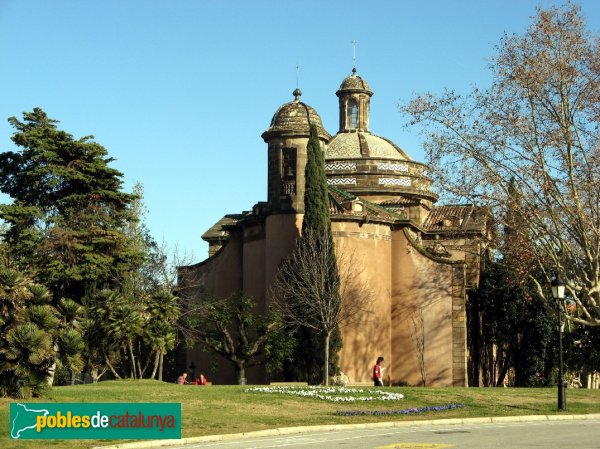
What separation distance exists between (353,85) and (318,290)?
24.4 m

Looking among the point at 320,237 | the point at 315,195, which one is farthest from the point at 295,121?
the point at 320,237

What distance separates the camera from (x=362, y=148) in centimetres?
6200

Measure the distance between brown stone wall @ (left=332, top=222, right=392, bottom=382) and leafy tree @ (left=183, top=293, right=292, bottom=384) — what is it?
10.6ft

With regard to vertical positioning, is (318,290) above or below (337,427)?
above

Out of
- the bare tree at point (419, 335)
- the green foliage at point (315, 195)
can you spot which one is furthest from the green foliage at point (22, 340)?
the bare tree at point (419, 335)

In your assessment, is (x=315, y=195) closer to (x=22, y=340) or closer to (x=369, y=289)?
(x=369, y=289)

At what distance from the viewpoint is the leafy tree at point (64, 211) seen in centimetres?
4706

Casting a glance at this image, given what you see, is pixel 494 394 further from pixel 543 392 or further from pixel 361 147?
pixel 361 147

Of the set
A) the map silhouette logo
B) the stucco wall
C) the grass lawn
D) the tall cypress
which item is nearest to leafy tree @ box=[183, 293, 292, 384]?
the tall cypress

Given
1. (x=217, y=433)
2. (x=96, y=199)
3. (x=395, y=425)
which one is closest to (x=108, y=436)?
(x=217, y=433)

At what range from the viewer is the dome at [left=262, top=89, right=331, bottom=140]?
158 feet

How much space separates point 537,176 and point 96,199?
2204 centimetres

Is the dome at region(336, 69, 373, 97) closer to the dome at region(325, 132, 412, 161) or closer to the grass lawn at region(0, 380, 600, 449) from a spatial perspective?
the dome at region(325, 132, 412, 161)

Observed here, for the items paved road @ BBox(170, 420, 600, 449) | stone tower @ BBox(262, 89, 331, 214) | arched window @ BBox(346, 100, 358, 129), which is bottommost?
paved road @ BBox(170, 420, 600, 449)
